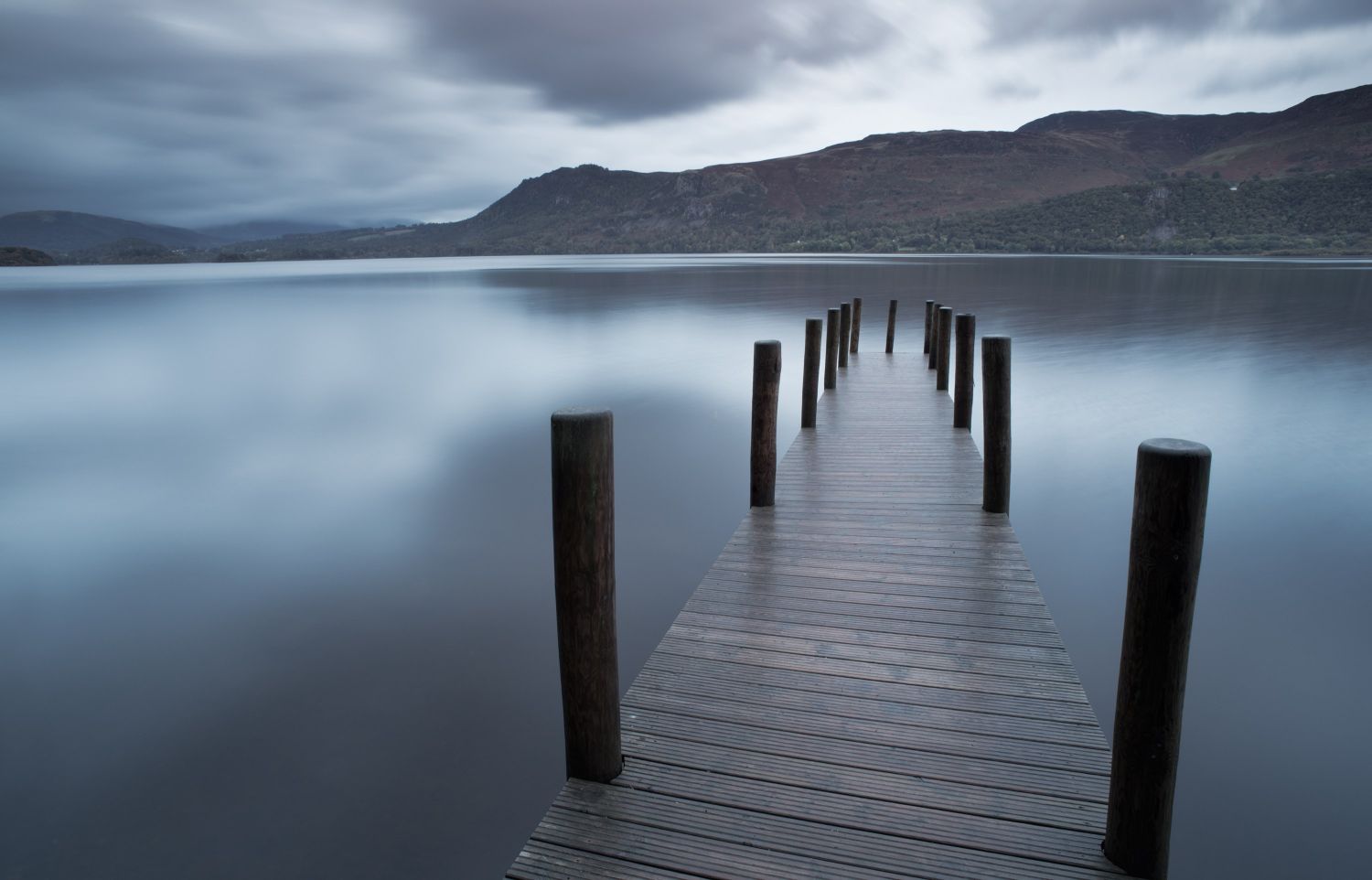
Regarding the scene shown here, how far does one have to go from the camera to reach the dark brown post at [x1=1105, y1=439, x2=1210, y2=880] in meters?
2.08

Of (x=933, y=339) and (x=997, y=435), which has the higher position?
(x=933, y=339)

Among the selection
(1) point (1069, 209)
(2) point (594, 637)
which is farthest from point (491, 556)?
(1) point (1069, 209)

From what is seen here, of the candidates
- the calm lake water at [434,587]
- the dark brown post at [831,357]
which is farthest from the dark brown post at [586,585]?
the dark brown post at [831,357]

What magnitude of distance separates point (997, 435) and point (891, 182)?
15809cm

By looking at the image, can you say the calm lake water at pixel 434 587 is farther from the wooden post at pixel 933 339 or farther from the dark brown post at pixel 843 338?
the wooden post at pixel 933 339

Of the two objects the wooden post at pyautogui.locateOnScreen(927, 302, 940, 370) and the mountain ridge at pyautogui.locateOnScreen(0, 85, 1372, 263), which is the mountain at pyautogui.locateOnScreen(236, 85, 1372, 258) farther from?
the wooden post at pyautogui.locateOnScreen(927, 302, 940, 370)

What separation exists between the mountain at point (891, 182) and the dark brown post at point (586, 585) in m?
116

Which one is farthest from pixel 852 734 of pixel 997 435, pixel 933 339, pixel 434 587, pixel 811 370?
pixel 933 339

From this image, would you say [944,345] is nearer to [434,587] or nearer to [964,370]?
[964,370]

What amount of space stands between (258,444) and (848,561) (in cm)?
983

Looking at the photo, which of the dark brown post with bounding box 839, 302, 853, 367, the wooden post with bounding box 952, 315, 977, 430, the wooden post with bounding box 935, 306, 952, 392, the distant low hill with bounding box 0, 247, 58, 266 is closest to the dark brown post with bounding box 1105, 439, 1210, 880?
the wooden post with bounding box 952, 315, 977, 430

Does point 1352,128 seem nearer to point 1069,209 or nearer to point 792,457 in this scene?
point 1069,209

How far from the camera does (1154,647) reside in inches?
85.8

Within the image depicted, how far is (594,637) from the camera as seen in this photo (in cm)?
269
